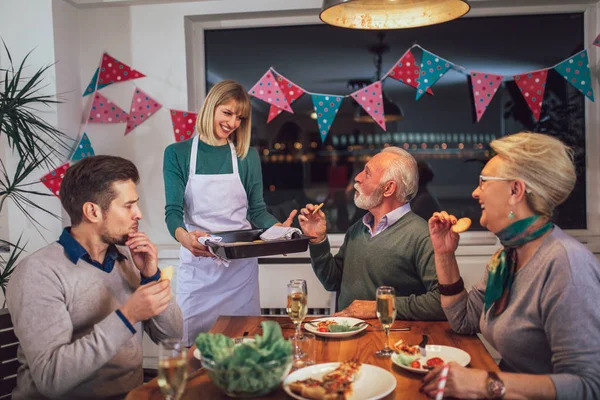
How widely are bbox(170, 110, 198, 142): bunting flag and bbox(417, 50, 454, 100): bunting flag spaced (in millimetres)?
1365

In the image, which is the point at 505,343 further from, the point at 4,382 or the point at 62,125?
the point at 62,125

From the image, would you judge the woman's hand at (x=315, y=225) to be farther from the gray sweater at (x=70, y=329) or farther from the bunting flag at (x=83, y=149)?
the bunting flag at (x=83, y=149)

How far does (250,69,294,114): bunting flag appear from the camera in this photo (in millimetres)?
3758

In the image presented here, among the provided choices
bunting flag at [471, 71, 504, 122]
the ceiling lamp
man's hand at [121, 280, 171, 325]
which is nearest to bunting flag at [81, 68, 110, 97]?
the ceiling lamp

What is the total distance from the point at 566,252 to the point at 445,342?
19.3 inches

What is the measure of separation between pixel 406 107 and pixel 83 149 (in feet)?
6.40

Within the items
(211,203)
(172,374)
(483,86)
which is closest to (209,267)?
(211,203)

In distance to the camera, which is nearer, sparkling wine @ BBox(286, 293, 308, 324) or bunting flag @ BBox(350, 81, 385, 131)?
sparkling wine @ BBox(286, 293, 308, 324)

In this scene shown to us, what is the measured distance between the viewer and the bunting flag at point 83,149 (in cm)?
364

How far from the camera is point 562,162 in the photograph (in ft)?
5.35

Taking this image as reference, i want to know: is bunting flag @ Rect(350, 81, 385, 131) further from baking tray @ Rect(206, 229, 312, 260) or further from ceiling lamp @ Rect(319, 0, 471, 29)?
ceiling lamp @ Rect(319, 0, 471, 29)

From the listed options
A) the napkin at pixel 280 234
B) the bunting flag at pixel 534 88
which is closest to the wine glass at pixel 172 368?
the napkin at pixel 280 234

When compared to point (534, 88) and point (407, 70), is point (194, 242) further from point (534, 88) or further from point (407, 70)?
point (534, 88)

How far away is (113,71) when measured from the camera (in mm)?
3734
